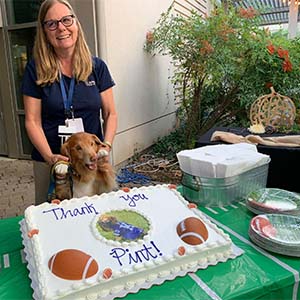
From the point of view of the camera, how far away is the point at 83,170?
3.39 ft

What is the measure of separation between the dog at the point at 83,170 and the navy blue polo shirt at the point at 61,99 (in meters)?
0.36

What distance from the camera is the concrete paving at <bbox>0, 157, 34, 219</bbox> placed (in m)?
3.06

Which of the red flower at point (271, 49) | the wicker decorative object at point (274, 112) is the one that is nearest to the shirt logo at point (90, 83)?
the wicker decorative object at point (274, 112)

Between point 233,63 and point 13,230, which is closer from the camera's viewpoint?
point 13,230

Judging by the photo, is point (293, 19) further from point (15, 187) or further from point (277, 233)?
point (277, 233)

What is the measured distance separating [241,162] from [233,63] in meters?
3.41

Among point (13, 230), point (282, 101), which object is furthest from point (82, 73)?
point (282, 101)

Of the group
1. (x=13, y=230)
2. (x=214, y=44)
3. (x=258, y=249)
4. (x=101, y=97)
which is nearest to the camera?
(x=258, y=249)

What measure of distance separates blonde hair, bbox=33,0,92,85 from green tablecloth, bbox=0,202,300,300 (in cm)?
73

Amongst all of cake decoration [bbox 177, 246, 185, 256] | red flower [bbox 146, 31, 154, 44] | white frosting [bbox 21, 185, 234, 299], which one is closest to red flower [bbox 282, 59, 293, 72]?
red flower [bbox 146, 31, 154, 44]

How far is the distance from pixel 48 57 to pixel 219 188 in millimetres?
935

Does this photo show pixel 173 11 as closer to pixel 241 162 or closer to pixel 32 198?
pixel 32 198

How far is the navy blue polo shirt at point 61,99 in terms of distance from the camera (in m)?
1.35

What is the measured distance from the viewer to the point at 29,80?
53.2 inches
